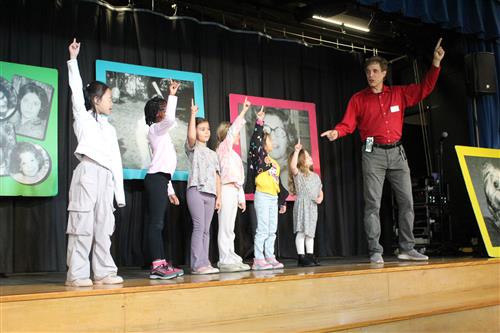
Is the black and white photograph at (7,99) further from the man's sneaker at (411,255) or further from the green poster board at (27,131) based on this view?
the man's sneaker at (411,255)

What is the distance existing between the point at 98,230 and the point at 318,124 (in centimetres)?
396

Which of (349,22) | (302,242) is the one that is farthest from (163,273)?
(349,22)

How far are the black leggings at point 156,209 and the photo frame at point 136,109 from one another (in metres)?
1.40

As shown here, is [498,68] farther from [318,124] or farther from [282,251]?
[282,251]

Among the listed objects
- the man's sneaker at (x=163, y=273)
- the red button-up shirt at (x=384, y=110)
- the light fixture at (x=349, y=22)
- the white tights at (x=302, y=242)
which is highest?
the light fixture at (x=349, y=22)

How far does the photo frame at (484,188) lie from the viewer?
4.71 metres

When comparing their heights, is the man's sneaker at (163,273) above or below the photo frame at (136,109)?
below

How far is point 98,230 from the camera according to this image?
3014 mm

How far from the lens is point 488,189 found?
4941mm

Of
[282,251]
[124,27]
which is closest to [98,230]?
[124,27]

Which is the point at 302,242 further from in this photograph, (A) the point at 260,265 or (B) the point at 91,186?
(B) the point at 91,186

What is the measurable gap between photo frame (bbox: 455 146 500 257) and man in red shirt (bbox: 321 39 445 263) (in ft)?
2.47

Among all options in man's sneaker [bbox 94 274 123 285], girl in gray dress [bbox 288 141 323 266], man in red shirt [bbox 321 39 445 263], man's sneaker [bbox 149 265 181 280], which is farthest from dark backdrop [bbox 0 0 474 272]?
man's sneaker [bbox 94 274 123 285]

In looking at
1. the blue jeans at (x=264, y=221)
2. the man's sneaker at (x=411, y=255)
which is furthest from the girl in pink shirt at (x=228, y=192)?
the man's sneaker at (x=411, y=255)
